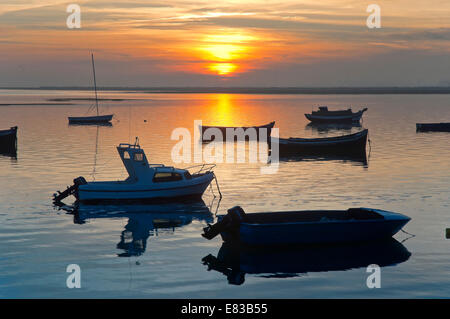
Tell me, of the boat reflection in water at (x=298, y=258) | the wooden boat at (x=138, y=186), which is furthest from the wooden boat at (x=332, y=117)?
the boat reflection in water at (x=298, y=258)

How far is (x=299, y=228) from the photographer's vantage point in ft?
96.4

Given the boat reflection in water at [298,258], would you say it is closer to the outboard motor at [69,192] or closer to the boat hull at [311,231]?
the boat hull at [311,231]

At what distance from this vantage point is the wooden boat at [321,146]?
72.0 meters

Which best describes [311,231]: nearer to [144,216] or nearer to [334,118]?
[144,216]

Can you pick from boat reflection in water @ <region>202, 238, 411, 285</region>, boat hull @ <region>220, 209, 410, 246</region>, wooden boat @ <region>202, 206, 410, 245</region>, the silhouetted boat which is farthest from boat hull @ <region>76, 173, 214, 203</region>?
the silhouetted boat

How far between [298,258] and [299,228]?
71.1 inches

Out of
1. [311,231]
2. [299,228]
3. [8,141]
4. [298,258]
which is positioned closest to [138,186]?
[299,228]

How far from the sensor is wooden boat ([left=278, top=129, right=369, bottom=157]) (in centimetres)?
7200

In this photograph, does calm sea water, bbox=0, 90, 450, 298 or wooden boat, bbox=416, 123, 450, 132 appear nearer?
calm sea water, bbox=0, 90, 450, 298

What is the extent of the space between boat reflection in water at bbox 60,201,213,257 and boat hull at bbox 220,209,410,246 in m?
5.01

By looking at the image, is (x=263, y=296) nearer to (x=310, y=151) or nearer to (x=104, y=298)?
(x=104, y=298)

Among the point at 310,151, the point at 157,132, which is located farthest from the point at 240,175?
the point at 157,132

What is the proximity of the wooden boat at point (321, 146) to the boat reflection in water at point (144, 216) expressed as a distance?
3192cm

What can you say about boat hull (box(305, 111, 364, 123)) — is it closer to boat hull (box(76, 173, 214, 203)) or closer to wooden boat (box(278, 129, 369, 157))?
wooden boat (box(278, 129, 369, 157))
